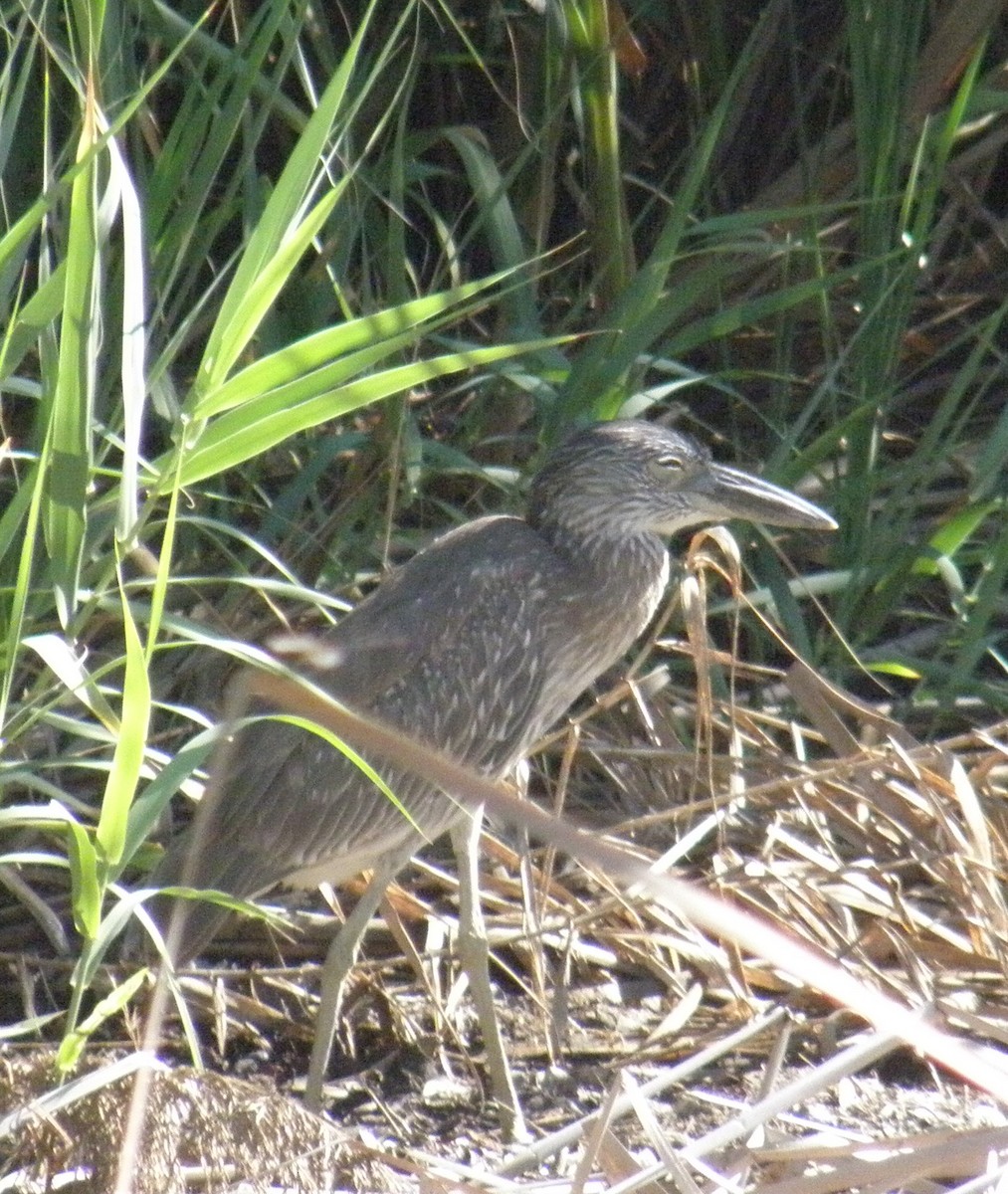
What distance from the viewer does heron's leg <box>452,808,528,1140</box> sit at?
3352 millimetres

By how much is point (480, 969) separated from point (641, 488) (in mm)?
1019

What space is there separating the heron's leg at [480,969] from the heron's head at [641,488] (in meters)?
0.68

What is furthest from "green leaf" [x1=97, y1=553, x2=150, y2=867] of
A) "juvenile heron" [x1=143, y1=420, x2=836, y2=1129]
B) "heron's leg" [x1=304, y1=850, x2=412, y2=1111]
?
"heron's leg" [x1=304, y1=850, x2=412, y2=1111]

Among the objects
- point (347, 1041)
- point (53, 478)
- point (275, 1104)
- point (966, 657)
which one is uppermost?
point (53, 478)

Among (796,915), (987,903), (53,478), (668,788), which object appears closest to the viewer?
(53,478)

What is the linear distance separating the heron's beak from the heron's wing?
368mm

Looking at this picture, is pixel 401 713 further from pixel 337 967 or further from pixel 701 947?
pixel 701 947

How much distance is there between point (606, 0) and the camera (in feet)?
13.4

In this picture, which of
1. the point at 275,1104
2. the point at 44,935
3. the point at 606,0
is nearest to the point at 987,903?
the point at 275,1104

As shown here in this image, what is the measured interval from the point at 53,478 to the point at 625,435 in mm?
1575

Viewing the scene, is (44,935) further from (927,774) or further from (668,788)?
(927,774)

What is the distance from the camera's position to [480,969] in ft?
11.3

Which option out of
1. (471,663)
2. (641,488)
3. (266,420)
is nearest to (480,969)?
(471,663)

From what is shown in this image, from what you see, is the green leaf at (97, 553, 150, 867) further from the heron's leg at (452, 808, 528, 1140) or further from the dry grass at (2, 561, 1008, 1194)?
the heron's leg at (452, 808, 528, 1140)
